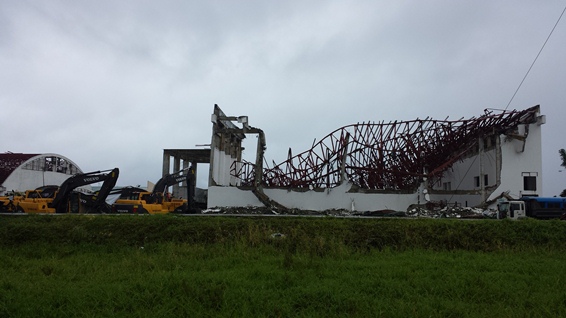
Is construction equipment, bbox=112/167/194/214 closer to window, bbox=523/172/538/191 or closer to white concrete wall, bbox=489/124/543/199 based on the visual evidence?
white concrete wall, bbox=489/124/543/199

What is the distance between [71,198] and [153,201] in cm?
481

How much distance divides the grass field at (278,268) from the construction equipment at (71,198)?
795 cm

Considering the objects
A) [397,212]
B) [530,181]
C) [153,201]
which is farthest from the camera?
[530,181]

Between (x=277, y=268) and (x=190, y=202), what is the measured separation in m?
18.5

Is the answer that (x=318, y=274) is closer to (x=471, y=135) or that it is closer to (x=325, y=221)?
(x=325, y=221)

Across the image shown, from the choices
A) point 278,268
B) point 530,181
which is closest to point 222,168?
point 530,181

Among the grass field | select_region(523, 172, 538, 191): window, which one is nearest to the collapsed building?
select_region(523, 172, 538, 191): window

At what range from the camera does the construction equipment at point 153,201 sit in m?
23.1

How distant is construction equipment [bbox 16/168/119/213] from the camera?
23100mm

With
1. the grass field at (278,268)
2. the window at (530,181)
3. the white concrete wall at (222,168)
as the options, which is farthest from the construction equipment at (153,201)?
the window at (530,181)

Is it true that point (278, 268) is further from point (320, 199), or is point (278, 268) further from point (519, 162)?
point (519, 162)

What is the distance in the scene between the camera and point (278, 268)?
30.1 ft

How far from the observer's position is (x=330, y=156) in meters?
28.7

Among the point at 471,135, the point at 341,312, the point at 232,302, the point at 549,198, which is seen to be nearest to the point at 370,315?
the point at 341,312
